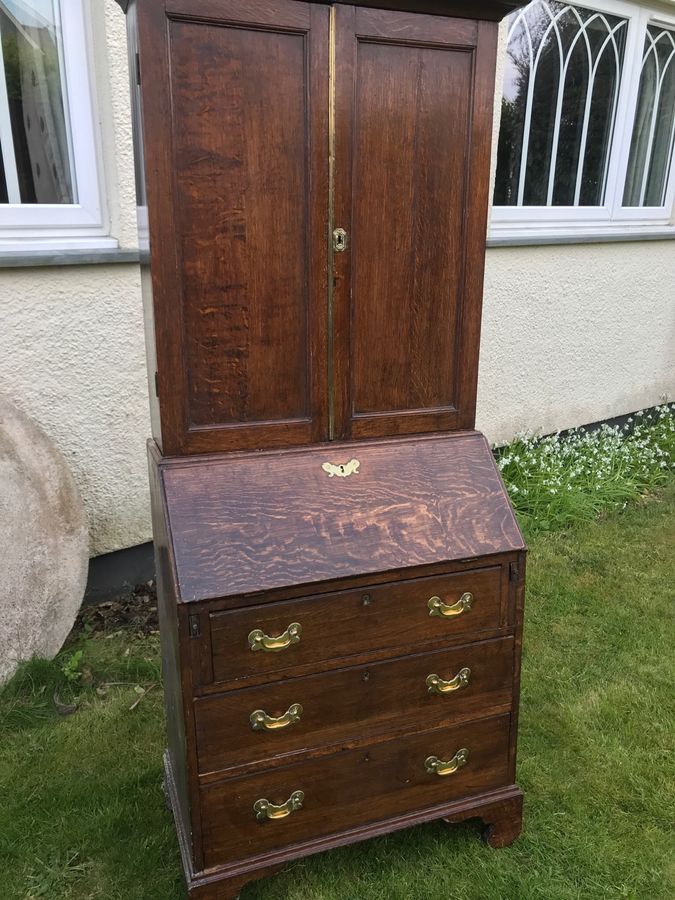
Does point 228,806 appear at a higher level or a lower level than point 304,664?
lower

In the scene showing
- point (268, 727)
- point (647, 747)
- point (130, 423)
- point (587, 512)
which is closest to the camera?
point (268, 727)

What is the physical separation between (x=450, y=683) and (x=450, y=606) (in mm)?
253

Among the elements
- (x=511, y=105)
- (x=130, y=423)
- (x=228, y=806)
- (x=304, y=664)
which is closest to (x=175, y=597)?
(x=304, y=664)

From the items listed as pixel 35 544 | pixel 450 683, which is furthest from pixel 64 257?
pixel 450 683

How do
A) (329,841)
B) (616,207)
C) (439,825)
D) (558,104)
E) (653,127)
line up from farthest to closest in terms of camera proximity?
(653,127) → (616,207) → (558,104) → (439,825) → (329,841)

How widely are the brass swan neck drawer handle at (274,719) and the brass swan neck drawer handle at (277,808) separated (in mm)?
227

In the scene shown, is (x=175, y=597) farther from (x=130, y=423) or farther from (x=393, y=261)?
(x=130, y=423)

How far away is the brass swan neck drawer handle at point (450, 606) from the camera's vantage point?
6.54ft

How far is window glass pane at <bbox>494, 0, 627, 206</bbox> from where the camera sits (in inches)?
188

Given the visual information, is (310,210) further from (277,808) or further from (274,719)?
(277,808)

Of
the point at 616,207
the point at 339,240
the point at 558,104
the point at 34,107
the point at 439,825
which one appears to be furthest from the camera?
the point at 616,207

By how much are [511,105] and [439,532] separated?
13.0 feet

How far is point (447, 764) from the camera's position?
7.06ft

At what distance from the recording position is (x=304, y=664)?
189 centimetres
